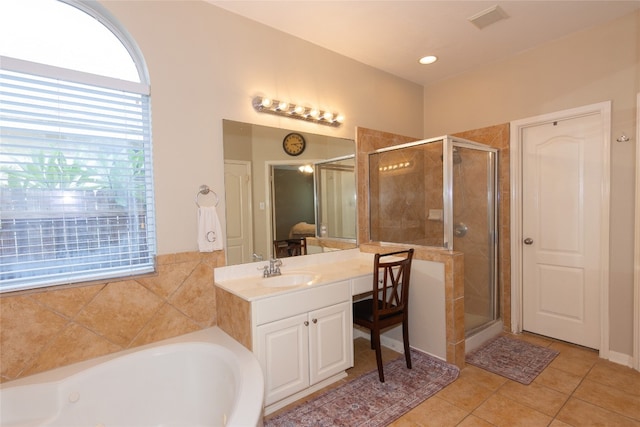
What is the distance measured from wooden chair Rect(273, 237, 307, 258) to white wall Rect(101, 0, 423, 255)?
0.58m

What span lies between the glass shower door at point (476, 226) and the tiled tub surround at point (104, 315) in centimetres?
211

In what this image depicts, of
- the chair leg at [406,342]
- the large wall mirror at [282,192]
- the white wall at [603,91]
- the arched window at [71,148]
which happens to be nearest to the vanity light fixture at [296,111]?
the large wall mirror at [282,192]

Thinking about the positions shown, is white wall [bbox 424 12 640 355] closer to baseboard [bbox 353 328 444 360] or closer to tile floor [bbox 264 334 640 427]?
tile floor [bbox 264 334 640 427]

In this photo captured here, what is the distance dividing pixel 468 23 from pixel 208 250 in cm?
269

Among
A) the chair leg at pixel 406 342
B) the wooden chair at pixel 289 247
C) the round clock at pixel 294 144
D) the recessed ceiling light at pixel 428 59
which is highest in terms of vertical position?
the recessed ceiling light at pixel 428 59

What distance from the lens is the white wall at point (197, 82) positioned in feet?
6.79

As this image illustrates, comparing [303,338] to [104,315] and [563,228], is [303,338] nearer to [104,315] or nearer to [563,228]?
[104,315]

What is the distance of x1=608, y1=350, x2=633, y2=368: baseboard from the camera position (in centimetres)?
252

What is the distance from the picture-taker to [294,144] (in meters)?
2.76

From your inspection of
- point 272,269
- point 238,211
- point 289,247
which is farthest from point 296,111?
point 272,269

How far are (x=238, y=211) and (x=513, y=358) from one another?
2.61m

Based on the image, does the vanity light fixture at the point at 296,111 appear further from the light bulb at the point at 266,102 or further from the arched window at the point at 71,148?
the arched window at the point at 71,148

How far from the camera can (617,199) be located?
2.57 m

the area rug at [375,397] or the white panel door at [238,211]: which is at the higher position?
the white panel door at [238,211]
